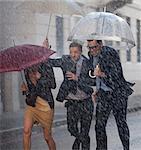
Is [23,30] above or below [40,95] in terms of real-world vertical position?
above

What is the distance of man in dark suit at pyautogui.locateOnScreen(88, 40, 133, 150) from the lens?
6258 millimetres

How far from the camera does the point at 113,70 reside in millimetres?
6293

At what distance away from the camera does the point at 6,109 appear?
509 inches

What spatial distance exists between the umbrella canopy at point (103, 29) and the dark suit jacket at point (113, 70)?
12.2 inches

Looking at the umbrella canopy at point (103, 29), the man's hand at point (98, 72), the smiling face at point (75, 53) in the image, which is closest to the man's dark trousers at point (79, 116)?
the man's hand at point (98, 72)

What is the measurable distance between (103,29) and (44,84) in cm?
110

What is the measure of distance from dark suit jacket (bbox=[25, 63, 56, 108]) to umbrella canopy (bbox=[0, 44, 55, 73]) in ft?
0.50

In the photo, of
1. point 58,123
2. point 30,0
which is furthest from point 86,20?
point 58,123

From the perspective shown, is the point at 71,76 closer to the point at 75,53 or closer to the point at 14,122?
the point at 75,53

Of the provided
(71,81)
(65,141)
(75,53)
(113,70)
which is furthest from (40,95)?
(65,141)

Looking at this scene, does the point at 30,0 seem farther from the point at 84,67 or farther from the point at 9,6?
the point at 9,6

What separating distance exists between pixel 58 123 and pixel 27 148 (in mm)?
4927

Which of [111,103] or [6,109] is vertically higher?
[111,103]

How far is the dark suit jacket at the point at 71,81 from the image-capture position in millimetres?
6332
